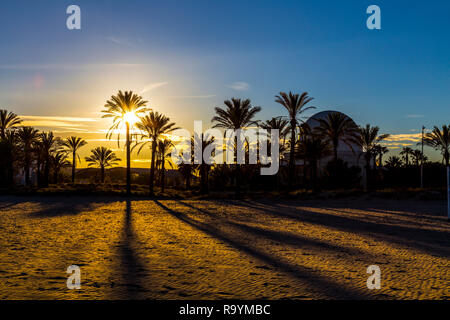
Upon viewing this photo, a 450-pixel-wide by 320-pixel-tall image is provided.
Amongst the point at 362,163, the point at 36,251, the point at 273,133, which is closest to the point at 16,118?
the point at 273,133

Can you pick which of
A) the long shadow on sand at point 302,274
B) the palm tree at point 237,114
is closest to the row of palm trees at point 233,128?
the palm tree at point 237,114

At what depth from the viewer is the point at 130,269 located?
309 inches

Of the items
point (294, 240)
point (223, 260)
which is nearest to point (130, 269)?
point (223, 260)

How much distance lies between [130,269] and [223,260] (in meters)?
2.04

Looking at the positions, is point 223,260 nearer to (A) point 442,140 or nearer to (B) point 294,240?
(B) point 294,240

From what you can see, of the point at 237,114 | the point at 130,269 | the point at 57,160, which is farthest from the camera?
the point at 57,160

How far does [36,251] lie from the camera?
981cm

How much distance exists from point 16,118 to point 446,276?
55.7 m

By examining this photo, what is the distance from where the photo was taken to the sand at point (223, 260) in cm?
638

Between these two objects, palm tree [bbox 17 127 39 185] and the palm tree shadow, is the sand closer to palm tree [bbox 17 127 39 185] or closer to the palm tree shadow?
the palm tree shadow

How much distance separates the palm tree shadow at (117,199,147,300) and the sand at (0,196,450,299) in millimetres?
17

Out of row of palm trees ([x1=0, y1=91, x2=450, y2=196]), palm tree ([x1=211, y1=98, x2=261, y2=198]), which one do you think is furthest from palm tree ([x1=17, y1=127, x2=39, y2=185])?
palm tree ([x1=211, y1=98, x2=261, y2=198])

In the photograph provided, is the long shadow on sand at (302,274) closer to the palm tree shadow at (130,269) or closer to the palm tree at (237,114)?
the palm tree shadow at (130,269)
